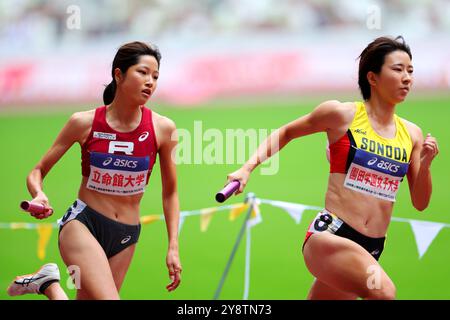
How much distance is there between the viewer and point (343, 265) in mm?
4098

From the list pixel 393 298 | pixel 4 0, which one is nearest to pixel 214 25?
pixel 4 0

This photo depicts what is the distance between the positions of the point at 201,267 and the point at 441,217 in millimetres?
2424

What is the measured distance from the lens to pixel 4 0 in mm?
11969

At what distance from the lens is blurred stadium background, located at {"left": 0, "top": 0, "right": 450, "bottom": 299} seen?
8.41 meters

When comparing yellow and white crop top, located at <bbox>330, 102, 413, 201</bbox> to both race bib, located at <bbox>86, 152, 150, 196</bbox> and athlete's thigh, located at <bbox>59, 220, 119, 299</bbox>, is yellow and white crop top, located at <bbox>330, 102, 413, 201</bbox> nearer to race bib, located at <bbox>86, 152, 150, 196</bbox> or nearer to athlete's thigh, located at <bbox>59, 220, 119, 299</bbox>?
race bib, located at <bbox>86, 152, 150, 196</bbox>

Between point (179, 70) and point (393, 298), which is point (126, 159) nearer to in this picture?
point (393, 298)

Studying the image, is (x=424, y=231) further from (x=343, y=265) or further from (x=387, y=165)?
(x=343, y=265)

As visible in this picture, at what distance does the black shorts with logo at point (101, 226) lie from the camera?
430 cm

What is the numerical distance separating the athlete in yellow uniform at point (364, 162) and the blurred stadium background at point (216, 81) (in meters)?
3.41

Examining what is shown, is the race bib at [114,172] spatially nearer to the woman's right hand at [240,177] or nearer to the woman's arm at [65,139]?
the woman's arm at [65,139]

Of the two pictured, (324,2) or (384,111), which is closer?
(384,111)

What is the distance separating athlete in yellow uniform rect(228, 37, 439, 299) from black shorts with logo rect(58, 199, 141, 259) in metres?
0.76

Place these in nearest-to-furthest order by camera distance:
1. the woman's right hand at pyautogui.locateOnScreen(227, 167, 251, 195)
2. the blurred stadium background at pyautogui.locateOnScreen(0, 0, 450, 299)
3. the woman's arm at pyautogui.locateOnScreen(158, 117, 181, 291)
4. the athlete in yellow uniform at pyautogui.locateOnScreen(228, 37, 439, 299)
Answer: the woman's right hand at pyautogui.locateOnScreen(227, 167, 251, 195) → the athlete in yellow uniform at pyautogui.locateOnScreen(228, 37, 439, 299) → the woman's arm at pyautogui.locateOnScreen(158, 117, 181, 291) → the blurred stadium background at pyautogui.locateOnScreen(0, 0, 450, 299)

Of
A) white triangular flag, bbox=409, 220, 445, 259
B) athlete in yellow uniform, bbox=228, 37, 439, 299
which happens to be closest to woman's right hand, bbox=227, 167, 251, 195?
athlete in yellow uniform, bbox=228, 37, 439, 299
